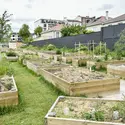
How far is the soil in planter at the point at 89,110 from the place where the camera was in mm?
2988

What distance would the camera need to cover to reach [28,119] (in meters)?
3.55

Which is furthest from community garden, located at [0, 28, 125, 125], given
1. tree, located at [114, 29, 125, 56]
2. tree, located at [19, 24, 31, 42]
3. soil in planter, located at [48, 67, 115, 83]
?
tree, located at [19, 24, 31, 42]

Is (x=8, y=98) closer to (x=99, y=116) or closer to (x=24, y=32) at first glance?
(x=99, y=116)

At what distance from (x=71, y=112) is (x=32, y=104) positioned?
1.34 m

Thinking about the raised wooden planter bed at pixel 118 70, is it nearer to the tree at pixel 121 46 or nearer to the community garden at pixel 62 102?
the community garden at pixel 62 102

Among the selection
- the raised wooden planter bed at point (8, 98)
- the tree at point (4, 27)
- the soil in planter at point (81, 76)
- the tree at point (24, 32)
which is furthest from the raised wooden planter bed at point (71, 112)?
the tree at point (24, 32)

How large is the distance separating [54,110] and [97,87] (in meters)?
1.86

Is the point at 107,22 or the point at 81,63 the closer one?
the point at 81,63

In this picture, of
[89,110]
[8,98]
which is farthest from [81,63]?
[89,110]

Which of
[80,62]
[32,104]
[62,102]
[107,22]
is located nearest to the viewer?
[62,102]

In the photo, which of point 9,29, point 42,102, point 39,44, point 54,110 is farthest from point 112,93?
point 39,44

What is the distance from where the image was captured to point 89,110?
338 centimetres

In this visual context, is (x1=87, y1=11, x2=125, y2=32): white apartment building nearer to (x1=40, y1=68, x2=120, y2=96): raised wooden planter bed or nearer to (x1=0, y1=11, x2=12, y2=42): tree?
(x1=0, y1=11, x2=12, y2=42): tree

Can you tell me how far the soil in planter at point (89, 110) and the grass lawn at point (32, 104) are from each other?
456 millimetres
